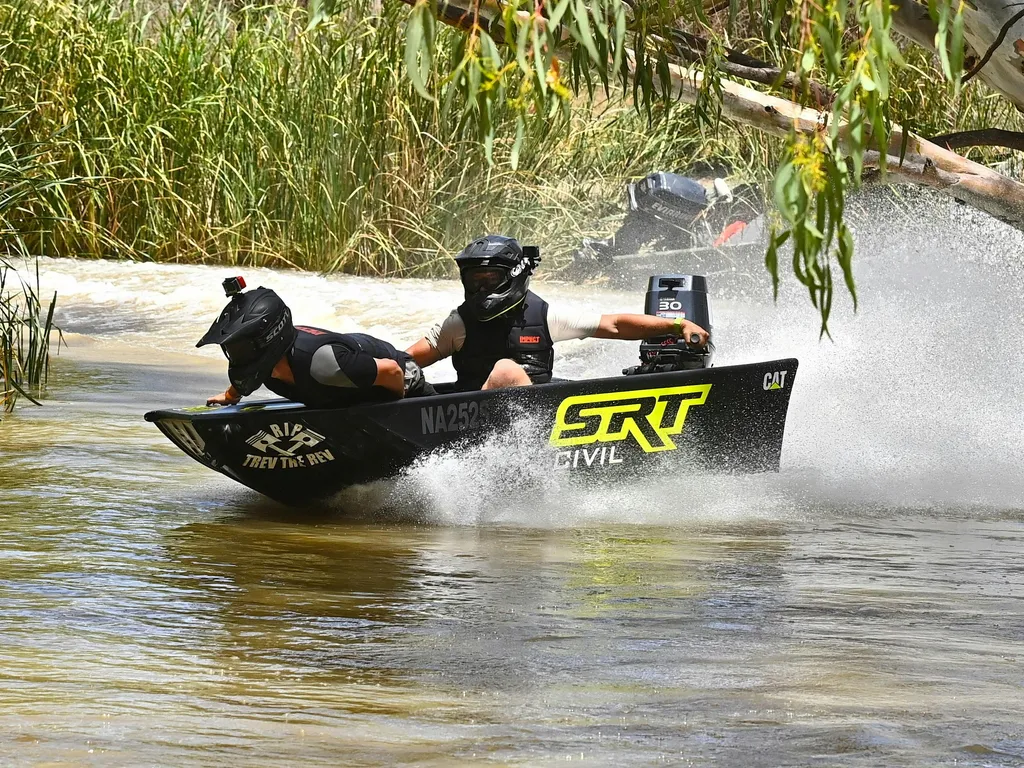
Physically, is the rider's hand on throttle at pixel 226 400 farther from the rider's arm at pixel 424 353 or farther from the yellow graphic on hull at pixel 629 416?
the yellow graphic on hull at pixel 629 416

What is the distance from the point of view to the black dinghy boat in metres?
6.54

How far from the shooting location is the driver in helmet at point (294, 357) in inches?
246

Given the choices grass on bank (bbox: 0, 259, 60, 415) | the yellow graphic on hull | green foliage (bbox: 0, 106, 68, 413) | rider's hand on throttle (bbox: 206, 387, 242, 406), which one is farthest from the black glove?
green foliage (bbox: 0, 106, 68, 413)

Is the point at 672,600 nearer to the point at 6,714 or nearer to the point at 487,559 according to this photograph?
the point at 487,559

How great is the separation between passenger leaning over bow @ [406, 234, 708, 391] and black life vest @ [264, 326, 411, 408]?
549mm

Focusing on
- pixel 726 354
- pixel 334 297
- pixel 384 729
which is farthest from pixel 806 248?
pixel 334 297

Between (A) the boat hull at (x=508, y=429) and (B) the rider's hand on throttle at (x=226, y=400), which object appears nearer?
(A) the boat hull at (x=508, y=429)

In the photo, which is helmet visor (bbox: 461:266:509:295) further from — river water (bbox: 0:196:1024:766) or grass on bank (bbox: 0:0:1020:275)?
grass on bank (bbox: 0:0:1020:275)

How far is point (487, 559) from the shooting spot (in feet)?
18.8

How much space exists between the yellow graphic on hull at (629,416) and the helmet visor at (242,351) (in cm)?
141

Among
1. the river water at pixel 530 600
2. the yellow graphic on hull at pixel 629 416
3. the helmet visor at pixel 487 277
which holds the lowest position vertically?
the river water at pixel 530 600

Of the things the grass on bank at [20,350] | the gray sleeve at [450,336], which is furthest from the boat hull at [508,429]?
the grass on bank at [20,350]

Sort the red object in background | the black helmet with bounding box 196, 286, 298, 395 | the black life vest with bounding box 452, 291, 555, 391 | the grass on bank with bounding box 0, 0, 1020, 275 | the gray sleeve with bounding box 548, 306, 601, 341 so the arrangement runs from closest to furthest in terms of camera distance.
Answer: the black helmet with bounding box 196, 286, 298, 395 < the black life vest with bounding box 452, 291, 555, 391 < the gray sleeve with bounding box 548, 306, 601, 341 < the grass on bank with bounding box 0, 0, 1020, 275 < the red object in background

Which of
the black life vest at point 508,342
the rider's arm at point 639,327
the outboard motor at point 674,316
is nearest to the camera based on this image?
the black life vest at point 508,342
